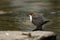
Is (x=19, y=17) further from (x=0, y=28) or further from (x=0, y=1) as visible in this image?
(x=0, y=1)

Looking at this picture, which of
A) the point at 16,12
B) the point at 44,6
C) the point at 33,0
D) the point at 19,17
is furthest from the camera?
the point at 33,0

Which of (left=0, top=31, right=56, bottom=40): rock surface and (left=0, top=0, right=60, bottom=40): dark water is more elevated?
(left=0, top=31, right=56, bottom=40): rock surface

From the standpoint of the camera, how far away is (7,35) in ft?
17.6

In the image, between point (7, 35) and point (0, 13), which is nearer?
point (7, 35)

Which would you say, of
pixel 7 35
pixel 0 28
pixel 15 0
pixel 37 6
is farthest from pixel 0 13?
pixel 7 35

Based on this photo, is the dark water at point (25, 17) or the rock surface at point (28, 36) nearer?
the rock surface at point (28, 36)

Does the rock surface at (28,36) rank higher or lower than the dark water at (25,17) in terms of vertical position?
higher

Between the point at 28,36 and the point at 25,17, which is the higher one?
the point at 28,36

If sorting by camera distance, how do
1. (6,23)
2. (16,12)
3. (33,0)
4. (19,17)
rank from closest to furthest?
(6,23) → (19,17) → (16,12) → (33,0)

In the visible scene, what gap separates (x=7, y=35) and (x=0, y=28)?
6.74 ft

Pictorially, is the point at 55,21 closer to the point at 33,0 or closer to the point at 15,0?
the point at 33,0

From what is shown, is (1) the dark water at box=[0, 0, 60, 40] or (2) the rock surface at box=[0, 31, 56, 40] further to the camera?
(1) the dark water at box=[0, 0, 60, 40]

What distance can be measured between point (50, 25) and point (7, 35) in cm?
266

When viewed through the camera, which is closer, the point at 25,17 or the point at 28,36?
the point at 28,36
